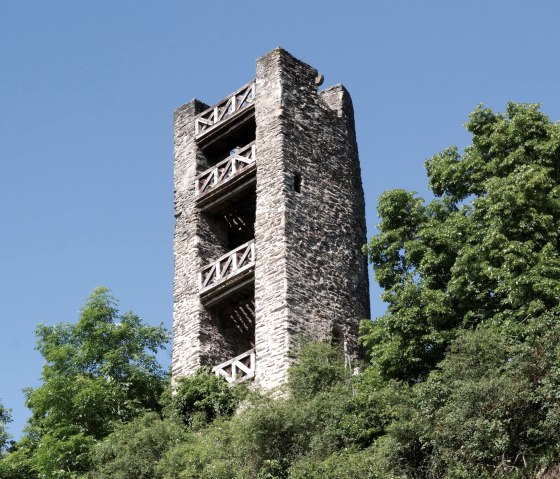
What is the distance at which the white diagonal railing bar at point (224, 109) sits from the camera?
2655 centimetres

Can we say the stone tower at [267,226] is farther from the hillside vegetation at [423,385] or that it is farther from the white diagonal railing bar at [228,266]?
the hillside vegetation at [423,385]

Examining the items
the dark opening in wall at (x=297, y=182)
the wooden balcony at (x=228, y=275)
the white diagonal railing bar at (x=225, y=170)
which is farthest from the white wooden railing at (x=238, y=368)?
the white diagonal railing bar at (x=225, y=170)

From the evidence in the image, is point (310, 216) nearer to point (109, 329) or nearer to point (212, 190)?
point (212, 190)

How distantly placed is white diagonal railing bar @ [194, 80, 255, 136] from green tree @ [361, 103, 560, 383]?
6033mm

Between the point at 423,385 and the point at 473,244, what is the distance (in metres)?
3.33

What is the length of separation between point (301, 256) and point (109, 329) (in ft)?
16.3

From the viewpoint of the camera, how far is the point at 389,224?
21609 mm

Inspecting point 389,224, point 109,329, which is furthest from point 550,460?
point 109,329

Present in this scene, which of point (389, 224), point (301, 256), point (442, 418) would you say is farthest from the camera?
point (301, 256)

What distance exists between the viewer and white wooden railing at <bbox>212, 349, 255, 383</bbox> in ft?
74.9

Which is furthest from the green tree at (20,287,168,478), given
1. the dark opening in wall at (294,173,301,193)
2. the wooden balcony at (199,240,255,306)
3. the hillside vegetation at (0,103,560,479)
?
the dark opening in wall at (294,173,301,193)

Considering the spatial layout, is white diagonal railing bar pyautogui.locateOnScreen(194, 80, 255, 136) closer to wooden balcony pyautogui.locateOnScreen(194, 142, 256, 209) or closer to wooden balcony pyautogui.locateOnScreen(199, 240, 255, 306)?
wooden balcony pyautogui.locateOnScreen(194, 142, 256, 209)

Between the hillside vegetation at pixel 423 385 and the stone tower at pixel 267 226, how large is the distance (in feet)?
3.21

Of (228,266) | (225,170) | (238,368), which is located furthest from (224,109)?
(238,368)
